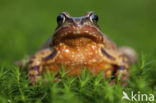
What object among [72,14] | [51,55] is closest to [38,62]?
[51,55]

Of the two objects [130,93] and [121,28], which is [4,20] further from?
[130,93]

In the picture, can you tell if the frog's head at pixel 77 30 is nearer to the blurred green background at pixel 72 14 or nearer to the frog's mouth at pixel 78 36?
the frog's mouth at pixel 78 36

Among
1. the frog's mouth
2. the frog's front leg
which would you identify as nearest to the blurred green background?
the frog's front leg

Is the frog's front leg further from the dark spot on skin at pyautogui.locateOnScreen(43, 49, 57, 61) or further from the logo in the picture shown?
the logo

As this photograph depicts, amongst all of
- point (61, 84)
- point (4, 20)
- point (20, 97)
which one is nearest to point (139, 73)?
point (61, 84)

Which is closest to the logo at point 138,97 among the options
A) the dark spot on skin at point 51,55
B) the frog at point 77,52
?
the frog at point 77,52

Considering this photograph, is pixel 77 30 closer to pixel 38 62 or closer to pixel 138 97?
pixel 38 62
